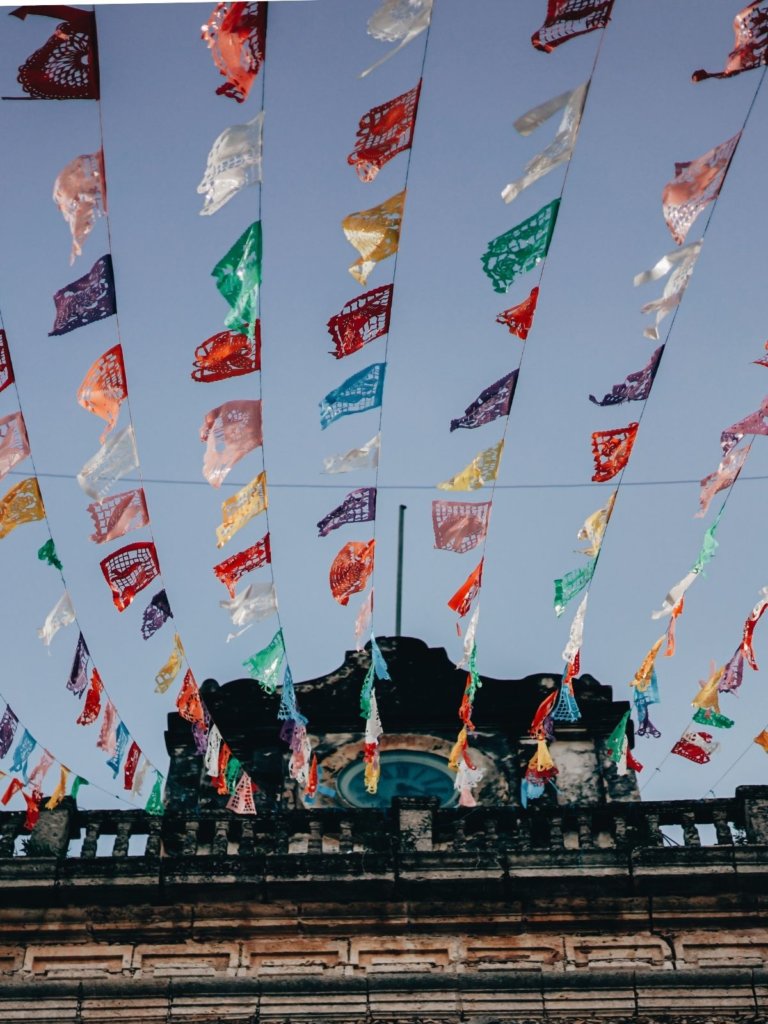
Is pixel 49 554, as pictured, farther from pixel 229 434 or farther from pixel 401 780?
pixel 401 780

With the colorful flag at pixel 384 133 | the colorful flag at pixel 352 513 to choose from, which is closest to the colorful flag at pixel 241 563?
the colorful flag at pixel 352 513

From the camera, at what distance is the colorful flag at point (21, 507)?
1198 centimetres

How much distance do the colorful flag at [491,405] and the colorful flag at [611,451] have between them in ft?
2.92

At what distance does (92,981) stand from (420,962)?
246 cm

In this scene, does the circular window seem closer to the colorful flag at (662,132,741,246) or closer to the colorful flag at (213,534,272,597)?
the colorful flag at (213,534,272,597)

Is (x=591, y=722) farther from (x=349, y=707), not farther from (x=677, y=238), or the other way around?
(x=677, y=238)

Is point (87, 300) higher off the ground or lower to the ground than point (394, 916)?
higher

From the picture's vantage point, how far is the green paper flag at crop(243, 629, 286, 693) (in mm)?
13234

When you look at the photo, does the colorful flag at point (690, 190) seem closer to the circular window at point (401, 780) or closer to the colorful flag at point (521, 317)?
the colorful flag at point (521, 317)

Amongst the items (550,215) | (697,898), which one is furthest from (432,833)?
(550,215)

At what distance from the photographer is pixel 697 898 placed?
38.5 feet

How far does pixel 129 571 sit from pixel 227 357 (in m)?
2.49

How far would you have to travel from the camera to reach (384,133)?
396 inches

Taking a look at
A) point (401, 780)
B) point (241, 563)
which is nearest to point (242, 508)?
point (241, 563)
